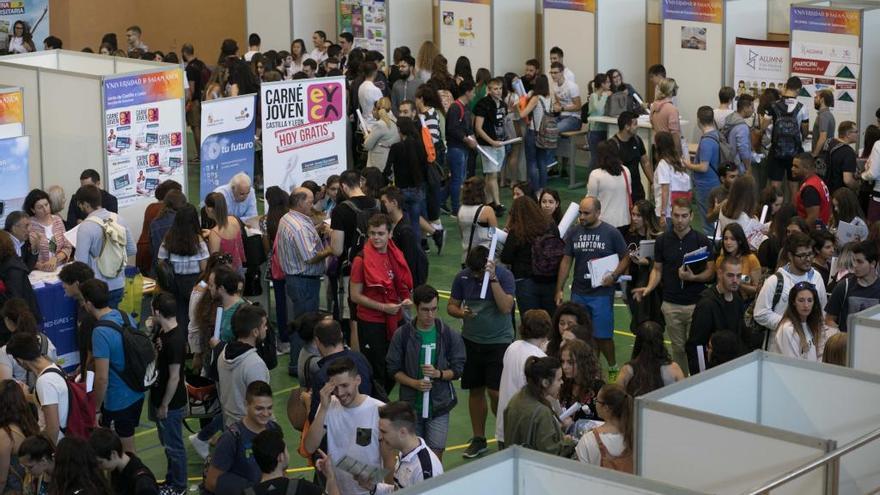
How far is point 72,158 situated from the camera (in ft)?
41.6

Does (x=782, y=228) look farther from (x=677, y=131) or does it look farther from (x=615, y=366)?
(x=677, y=131)

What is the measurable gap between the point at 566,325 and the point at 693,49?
1002 centimetres

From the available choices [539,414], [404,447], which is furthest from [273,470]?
[539,414]

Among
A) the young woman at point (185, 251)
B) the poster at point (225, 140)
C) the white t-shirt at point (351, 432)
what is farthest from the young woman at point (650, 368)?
the poster at point (225, 140)

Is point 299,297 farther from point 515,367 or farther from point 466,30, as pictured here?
point 466,30

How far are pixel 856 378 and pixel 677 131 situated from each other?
9.34 meters

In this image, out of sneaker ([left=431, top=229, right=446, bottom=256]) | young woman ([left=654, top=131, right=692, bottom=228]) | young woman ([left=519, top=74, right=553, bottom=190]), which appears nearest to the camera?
young woman ([left=654, top=131, right=692, bottom=228])

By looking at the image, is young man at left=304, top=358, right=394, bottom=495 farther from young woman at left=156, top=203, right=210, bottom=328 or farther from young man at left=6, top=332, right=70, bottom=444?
young woman at left=156, top=203, right=210, bottom=328

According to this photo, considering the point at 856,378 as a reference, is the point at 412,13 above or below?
above

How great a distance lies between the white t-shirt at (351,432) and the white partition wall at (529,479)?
1.47m

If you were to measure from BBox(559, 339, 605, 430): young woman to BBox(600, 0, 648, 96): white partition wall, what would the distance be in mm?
11150

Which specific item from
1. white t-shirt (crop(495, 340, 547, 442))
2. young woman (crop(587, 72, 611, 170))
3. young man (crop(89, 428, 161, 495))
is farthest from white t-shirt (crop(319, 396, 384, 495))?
young woman (crop(587, 72, 611, 170))

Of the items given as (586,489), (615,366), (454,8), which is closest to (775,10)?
(454,8)

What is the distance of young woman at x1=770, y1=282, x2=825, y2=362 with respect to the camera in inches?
322
